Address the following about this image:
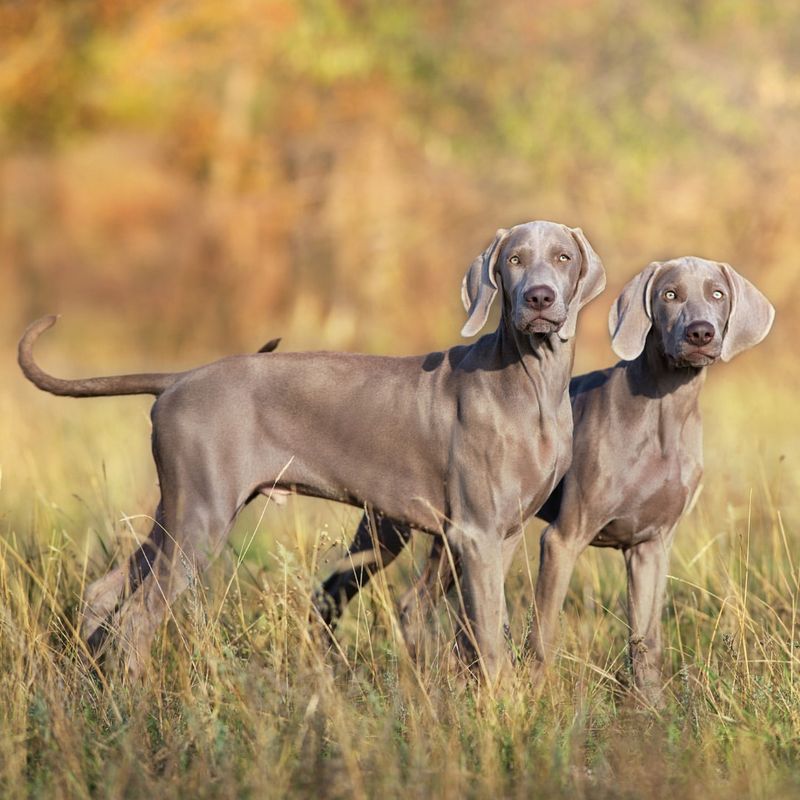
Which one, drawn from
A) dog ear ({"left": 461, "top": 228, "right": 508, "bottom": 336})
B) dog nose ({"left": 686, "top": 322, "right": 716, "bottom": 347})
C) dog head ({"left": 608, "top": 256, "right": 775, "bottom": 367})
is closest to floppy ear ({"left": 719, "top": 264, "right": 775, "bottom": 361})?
dog head ({"left": 608, "top": 256, "right": 775, "bottom": 367})

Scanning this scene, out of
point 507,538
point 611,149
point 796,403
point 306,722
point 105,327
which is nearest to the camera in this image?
point 306,722

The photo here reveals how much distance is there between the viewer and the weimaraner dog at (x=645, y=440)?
14.1 ft

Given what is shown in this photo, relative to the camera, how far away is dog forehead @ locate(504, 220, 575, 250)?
165 inches

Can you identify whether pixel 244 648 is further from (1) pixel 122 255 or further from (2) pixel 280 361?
(1) pixel 122 255

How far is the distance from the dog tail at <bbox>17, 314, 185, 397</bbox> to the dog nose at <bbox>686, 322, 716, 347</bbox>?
172cm

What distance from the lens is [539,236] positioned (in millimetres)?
4195

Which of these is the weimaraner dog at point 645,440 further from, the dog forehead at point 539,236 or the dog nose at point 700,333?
the dog forehead at point 539,236

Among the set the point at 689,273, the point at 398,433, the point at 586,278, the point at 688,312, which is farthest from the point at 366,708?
the point at 689,273

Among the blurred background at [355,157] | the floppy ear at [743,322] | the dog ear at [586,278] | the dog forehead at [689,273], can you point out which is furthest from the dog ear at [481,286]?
the blurred background at [355,157]

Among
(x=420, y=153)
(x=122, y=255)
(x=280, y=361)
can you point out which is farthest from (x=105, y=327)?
(x=280, y=361)

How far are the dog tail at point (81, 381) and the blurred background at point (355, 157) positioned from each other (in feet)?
25.0

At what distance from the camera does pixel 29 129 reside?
Answer: 13.1 m

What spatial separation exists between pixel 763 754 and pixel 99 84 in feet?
37.7

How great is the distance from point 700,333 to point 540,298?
0.55 metres
